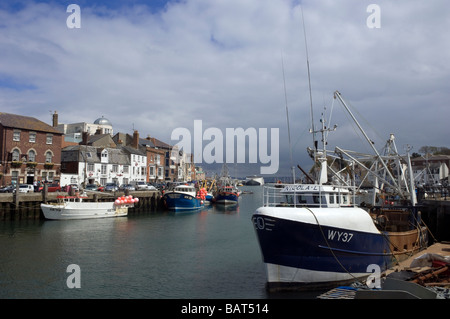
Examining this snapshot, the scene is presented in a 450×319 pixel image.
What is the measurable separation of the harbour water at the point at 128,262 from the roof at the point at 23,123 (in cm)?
2270

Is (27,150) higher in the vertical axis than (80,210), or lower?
higher

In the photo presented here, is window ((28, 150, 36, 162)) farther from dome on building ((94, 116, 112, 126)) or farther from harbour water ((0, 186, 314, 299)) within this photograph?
dome on building ((94, 116, 112, 126))

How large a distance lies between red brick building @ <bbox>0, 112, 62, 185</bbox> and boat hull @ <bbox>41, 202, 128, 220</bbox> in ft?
50.9

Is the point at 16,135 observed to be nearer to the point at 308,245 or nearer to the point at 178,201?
the point at 178,201

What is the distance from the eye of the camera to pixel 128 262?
22672 millimetres

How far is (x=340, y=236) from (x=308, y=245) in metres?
1.73

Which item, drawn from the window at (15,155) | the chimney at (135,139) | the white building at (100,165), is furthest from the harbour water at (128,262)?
the chimney at (135,139)

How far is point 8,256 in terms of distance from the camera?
75.7 feet

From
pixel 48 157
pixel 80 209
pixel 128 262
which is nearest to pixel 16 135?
pixel 48 157

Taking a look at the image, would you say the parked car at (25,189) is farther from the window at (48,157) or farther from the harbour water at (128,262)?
the window at (48,157)

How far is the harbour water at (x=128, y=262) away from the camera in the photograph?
56.0 feet

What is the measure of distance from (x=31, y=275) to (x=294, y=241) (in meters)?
14.4
